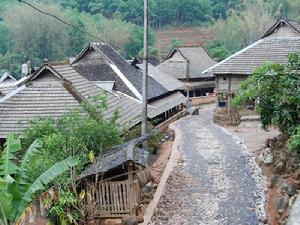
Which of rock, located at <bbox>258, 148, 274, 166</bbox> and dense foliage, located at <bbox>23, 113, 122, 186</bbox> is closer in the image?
dense foliage, located at <bbox>23, 113, 122, 186</bbox>

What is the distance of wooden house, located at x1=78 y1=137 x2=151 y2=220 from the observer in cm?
1262

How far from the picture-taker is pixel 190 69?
4672 cm

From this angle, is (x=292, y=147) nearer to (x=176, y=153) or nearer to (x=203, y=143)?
(x=176, y=153)

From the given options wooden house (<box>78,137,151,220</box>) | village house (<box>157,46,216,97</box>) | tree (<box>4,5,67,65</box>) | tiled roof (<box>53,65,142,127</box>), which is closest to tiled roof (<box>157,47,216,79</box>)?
village house (<box>157,46,216,97</box>)

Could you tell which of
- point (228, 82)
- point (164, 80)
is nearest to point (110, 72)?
point (228, 82)

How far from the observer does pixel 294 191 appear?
13.4 meters

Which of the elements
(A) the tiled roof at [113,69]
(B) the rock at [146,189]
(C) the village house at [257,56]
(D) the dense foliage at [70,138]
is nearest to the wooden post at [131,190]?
(D) the dense foliage at [70,138]

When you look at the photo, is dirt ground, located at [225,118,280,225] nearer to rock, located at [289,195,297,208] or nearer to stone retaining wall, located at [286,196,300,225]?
rock, located at [289,195,297,208]

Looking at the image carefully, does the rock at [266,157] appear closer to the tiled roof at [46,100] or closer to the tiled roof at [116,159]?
the tiled roof at [46,100]

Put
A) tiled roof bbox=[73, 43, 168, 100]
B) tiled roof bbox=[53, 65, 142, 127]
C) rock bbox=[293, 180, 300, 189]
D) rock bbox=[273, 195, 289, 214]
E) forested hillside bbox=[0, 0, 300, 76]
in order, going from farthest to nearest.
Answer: forested hillside bbox=[0, 0, 300, 76] < tiled roof bbox=[73, 43, 168, 100] < tiled roof bbox=[53, 65, 142, 127] < rock bbox=[293, 180, 300, 189] < rock bbox=[273, 195, 289, 214]

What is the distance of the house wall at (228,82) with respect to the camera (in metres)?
30.2

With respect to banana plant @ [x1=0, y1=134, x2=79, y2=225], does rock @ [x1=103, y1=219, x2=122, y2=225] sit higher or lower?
lower

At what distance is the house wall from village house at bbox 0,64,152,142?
1109cm

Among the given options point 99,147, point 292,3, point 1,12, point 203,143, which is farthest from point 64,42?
point 99,147
